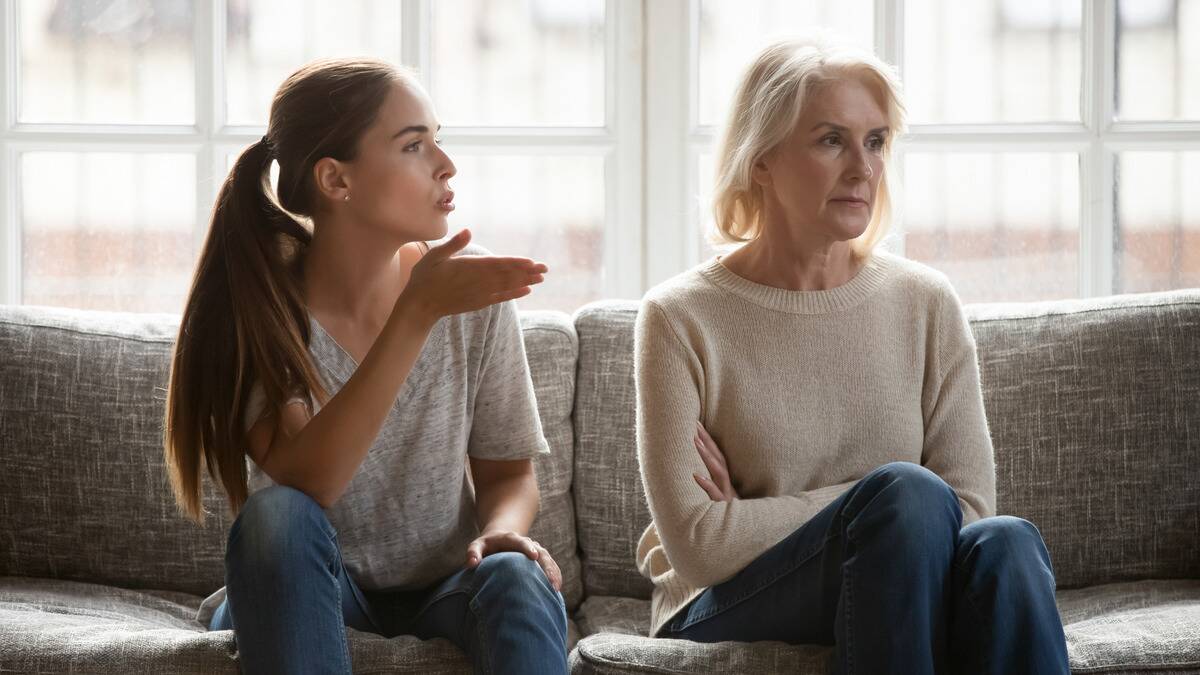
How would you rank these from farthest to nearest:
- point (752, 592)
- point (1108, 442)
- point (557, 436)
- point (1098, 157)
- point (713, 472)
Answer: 1. point (1098, 157)
2. point (557, 436)
3. point (1108, 442)
4. point (713, 472)
5. point (752, 592)

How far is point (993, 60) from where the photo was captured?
264cm

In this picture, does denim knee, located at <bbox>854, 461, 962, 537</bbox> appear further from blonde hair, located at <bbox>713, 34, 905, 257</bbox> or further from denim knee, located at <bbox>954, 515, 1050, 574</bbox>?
blonde hair, located at <bbox>713, 34, 905, 257</bbox>

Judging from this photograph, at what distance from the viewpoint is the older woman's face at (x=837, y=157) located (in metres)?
1.82

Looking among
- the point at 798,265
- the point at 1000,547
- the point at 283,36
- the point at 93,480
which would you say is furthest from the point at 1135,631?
the point at 283,36

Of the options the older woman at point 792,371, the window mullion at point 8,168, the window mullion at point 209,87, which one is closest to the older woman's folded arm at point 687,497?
the older woman at point 792,371

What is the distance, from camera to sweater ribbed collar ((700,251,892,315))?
1.89 meters

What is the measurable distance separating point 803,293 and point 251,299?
78 centimetres

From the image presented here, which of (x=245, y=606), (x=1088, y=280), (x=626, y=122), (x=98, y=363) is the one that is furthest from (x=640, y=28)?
(x=245, y=606)

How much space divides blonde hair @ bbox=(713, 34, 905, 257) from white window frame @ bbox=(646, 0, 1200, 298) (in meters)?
0.67

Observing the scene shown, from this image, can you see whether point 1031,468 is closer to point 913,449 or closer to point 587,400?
point 913,449

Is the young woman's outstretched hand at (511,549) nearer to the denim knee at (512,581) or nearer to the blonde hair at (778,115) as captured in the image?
the denim knee at (512,581)

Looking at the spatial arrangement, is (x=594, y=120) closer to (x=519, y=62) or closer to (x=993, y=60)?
(x=519, y=62)

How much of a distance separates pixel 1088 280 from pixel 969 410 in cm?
94

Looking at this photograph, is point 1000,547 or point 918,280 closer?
point 1000,547
